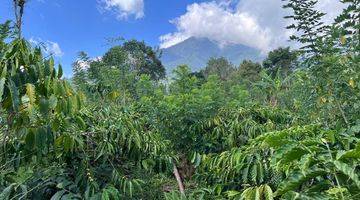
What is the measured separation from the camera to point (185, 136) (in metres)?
5.57

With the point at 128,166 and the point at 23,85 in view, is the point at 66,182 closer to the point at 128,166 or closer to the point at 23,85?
the point at 128,166

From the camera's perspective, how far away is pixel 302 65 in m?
3.94

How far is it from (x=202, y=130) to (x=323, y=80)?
205cm

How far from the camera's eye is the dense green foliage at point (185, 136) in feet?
7.65

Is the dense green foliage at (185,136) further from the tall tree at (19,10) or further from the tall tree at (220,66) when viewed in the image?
the tall tree at (220,66)

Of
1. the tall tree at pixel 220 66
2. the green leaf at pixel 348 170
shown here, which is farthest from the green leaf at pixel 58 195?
the tall tree at pixel 220 66

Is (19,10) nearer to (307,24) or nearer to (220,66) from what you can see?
(307,24)

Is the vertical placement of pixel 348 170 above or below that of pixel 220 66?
below

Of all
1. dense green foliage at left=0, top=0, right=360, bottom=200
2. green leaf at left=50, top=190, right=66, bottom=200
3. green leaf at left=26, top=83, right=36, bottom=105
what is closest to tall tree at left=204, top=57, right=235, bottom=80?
dense green foliage at left=0, top=0, right=360, bottom=200

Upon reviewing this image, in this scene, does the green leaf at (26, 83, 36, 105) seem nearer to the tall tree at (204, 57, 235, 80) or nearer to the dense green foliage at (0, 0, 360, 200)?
the dense green foliage at (0, 0, 360, 200)

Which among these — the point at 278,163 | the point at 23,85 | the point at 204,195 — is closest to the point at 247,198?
the point at 278,163

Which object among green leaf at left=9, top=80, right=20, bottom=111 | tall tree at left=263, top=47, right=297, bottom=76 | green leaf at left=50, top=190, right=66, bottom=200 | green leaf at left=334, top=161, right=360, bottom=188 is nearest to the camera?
green leaf at left=334, top=161, right=360, bottom=188

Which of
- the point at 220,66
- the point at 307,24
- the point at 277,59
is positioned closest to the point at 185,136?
the point at 307,24

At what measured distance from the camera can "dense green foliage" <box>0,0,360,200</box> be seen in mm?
2332
